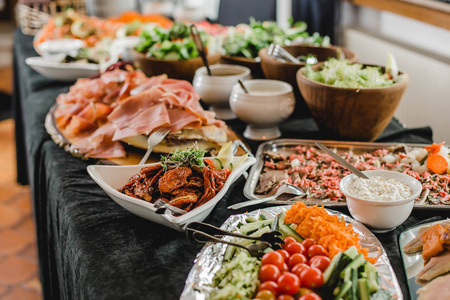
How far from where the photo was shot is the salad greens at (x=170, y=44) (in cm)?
188

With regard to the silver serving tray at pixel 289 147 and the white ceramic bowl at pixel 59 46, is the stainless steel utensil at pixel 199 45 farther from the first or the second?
the white ceramic bowl at pixel 59 46

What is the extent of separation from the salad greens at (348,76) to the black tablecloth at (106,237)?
0.19 meters

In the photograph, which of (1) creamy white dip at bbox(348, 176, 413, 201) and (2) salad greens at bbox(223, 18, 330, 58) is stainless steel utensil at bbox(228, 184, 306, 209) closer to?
(1) creamy white dip at bbox(348, 176, 413, 201)

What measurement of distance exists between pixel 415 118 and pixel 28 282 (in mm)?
2166

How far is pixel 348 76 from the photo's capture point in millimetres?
1373

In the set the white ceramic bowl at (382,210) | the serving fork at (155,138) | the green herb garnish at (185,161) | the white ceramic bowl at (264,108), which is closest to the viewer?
the white ceramic bowl at (382,210)

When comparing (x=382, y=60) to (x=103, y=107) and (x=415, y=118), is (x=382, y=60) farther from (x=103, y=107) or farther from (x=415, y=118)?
(x=103, y=107)

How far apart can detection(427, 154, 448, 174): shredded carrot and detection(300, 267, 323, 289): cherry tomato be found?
588 millimetres

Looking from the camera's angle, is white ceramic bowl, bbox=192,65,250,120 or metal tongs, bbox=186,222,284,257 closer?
metal tongs, bbox=186,222,284,257

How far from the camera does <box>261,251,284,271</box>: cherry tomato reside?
0.74 metres

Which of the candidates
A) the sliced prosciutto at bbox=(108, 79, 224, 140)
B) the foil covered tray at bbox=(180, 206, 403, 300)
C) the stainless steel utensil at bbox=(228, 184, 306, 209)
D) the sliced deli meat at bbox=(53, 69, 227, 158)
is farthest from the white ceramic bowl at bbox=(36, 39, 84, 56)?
the foil covered tray at bbox=(180, 206, 403, 300)

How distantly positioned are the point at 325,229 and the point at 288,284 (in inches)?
7.0

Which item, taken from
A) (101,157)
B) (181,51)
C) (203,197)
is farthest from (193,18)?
(203,197)

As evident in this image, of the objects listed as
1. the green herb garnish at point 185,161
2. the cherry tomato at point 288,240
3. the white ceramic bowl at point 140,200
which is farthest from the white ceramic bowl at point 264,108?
the cherry tomato at point 288,240
